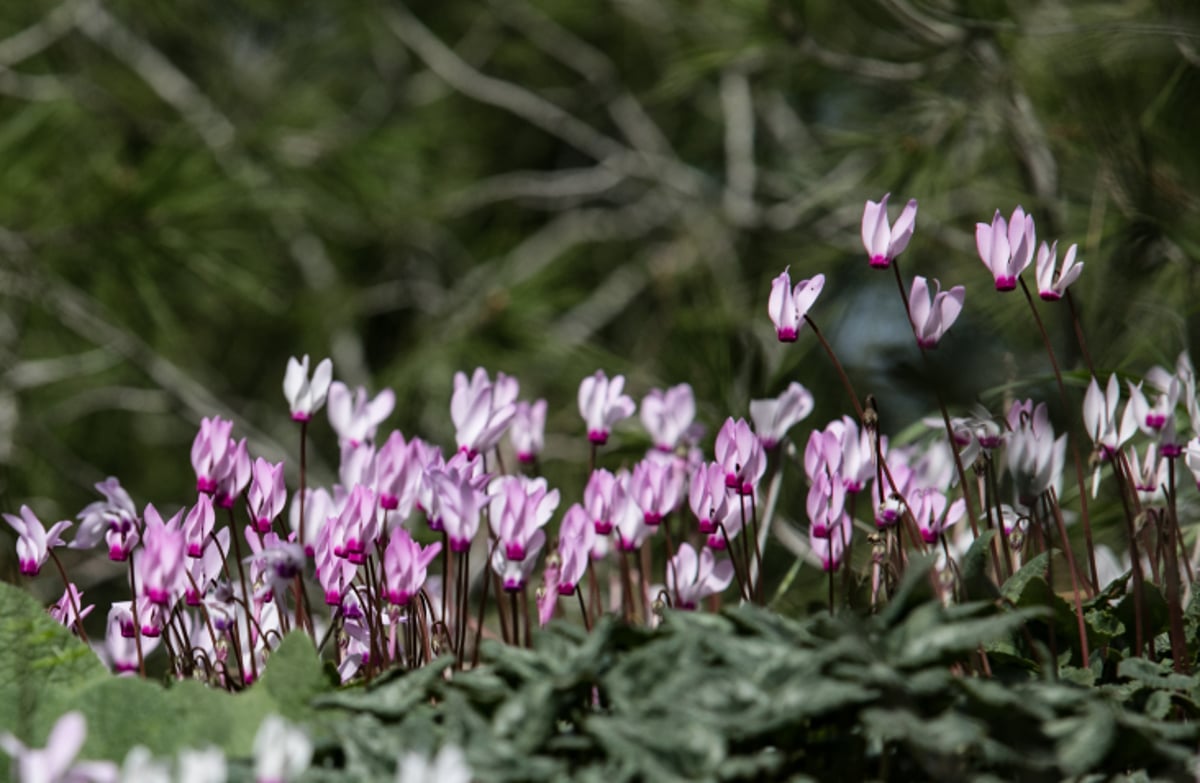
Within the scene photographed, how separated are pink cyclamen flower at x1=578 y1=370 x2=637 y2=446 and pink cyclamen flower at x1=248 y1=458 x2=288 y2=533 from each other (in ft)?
1.17

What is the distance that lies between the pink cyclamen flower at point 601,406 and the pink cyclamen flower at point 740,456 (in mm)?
230

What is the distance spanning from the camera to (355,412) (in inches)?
56.9

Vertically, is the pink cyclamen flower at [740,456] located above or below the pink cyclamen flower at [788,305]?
below

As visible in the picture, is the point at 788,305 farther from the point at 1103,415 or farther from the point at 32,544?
the point at 32,544

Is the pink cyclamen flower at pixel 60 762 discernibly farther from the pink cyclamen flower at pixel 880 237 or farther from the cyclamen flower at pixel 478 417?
the pink cyclamen flower at pixel 880 237

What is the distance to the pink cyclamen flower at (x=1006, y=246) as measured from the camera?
1.17m

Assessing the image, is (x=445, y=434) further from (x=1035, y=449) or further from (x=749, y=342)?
(x=1035, y=449)

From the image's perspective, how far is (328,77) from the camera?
6.93 m

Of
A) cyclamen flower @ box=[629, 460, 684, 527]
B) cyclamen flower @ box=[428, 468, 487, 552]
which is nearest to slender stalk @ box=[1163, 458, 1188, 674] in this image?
cyclamen flower @ box=[629, 460, 684, 527]

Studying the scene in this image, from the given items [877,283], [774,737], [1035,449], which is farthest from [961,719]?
[877,283]

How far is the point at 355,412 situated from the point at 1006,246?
721mm

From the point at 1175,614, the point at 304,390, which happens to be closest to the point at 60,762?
the point at 304,390

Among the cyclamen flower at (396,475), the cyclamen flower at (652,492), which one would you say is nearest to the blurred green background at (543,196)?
the cyclamen flower at (652,492)

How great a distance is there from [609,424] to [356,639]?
374mm
